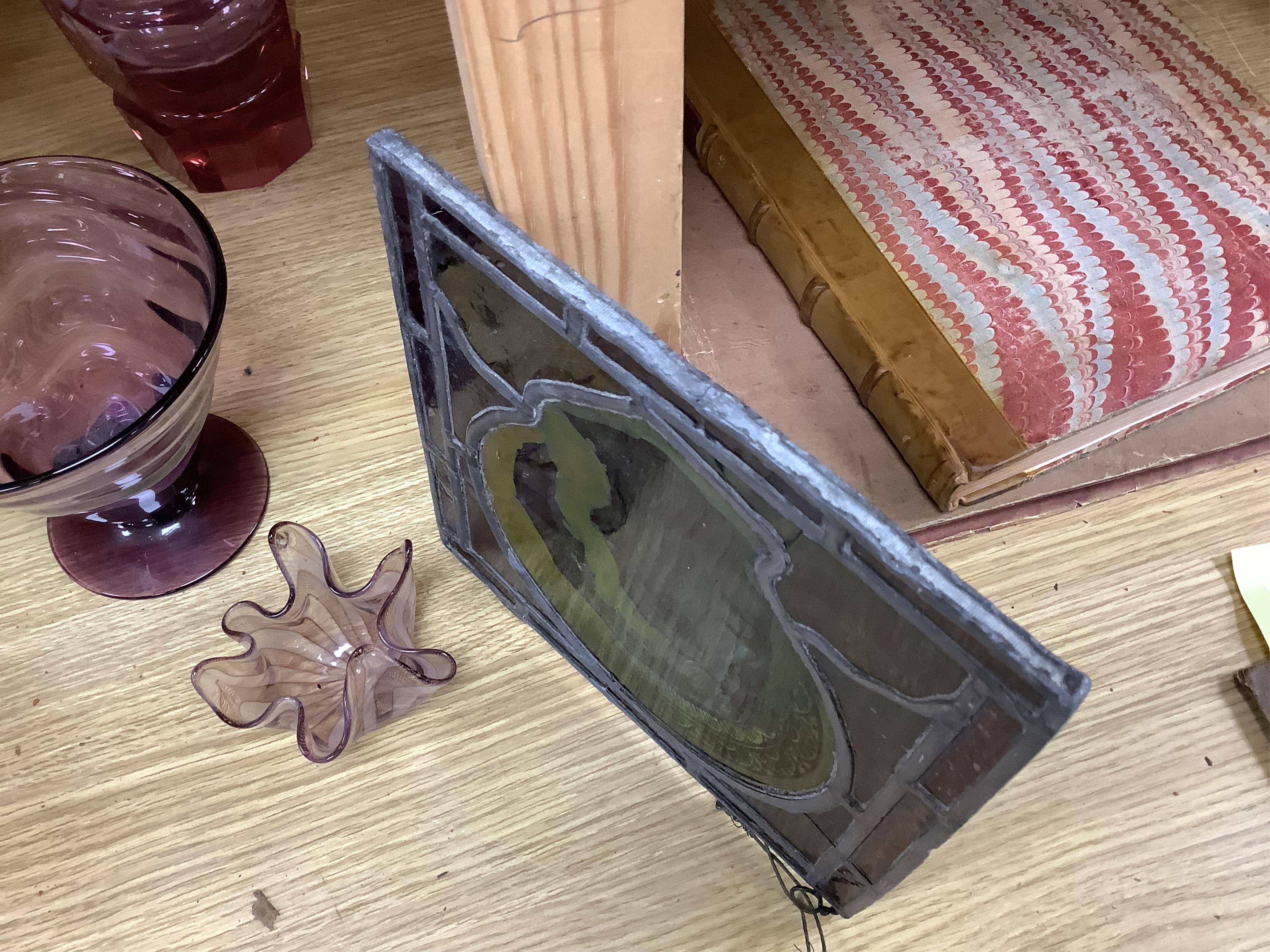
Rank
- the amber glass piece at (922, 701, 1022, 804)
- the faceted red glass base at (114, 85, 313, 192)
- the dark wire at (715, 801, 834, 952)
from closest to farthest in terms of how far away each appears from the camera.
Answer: the amber glass piece at (922, 701, 1022, 804), the dark wire at (715, 801, 834, 952), the faceted red glass base at (114, 85, 313, 192)

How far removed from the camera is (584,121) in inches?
9.3

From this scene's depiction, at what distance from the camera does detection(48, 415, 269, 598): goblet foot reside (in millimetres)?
325

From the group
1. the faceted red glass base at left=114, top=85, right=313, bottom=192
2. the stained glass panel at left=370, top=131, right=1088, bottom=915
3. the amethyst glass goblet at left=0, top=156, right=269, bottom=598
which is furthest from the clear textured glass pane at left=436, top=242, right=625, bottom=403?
the faceted red glass base at left=114, top=85, right=313, bottom=192

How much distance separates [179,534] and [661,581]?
0.62 ft

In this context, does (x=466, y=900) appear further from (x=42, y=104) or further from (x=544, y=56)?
(x=42, y=104)

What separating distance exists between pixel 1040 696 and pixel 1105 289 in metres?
0.23

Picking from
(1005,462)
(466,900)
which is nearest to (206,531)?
(466,900)

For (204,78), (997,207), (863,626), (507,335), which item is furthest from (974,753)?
(204,78)

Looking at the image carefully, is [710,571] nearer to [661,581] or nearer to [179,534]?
[661,581]

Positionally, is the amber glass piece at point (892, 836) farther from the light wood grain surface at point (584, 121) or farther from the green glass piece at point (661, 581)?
the light wood grain surface at point (584, 121)

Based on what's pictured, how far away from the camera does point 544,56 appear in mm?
216

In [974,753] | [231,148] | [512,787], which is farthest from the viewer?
[231,148]

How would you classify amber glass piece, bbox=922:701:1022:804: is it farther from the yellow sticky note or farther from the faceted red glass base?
the faceted red glass base

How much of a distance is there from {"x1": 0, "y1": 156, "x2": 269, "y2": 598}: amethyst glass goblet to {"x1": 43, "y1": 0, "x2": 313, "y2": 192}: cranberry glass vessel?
75mm
